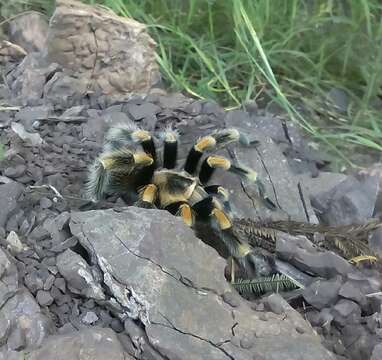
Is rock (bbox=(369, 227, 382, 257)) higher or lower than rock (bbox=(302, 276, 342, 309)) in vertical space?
lower

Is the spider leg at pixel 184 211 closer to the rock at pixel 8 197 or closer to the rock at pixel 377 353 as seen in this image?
the rock at pixel 8 197

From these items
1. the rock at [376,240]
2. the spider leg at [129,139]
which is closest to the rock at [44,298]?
the spider leg at [129,139]

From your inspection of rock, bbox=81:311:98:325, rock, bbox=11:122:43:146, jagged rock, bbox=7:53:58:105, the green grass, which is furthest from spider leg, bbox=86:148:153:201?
the green grass

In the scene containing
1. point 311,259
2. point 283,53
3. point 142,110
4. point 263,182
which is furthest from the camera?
point 283,53

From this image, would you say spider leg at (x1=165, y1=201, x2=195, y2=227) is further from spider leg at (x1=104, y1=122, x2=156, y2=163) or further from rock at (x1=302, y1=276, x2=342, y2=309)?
rock at (x1=302, y1=276, x2=342, y2=309)

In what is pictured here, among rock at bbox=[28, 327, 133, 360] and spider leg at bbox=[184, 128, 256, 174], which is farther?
spider leg at bbox=[184, 128, 256, 174]

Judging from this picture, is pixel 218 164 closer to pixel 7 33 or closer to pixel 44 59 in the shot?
pixel 44 59

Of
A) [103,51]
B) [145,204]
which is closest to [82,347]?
[145,204]

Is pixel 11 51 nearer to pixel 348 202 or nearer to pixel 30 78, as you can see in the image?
pixel 30 78
